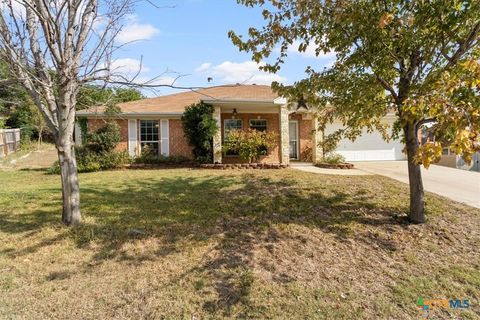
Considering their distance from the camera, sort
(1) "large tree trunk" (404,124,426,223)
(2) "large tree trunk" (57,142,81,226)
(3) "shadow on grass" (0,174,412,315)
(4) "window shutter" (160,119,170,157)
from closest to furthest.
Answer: (3) "shadow on grass" (0,174,412,315) → (2) "large tree trunk" (57,142,81,226) → (1) "large tree trunk" (404,124,426,223) → (4) "window shutter" (160,119,170,157)

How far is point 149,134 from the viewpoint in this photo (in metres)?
15.4

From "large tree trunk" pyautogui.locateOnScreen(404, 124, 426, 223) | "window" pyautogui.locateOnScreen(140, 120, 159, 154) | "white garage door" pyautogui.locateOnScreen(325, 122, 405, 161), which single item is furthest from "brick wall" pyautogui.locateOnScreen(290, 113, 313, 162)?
"large tree trunk" pyautogui.locateOnScreen(404, 124, 426, 223)

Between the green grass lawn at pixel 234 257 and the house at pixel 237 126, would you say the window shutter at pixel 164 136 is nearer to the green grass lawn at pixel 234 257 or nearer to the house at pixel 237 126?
the house at pixel 237 126

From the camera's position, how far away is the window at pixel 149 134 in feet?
50.3

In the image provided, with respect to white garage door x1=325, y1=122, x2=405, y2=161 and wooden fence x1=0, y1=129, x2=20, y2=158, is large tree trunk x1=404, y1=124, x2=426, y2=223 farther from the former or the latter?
wooden fence x1=0, y1=129, x2=20, y2=158

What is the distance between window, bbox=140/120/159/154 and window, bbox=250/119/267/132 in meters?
4.86

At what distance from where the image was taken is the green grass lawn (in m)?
3.61

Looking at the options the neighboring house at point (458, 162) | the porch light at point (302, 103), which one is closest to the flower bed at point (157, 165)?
the porch light at point (302, 103)

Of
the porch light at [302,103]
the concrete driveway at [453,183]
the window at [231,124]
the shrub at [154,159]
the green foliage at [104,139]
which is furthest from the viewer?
the window at [231,124]

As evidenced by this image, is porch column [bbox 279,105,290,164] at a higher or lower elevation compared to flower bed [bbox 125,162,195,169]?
higher

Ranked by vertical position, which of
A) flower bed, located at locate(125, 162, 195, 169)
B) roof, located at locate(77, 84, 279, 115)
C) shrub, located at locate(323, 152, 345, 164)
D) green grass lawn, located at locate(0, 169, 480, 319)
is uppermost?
roof, located at locate(77, 84, 279, 115)

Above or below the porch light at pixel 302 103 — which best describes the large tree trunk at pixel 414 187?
below

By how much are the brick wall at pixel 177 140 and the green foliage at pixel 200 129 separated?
4.93ft

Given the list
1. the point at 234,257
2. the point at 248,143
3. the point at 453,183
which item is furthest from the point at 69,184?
the point at 453,183
